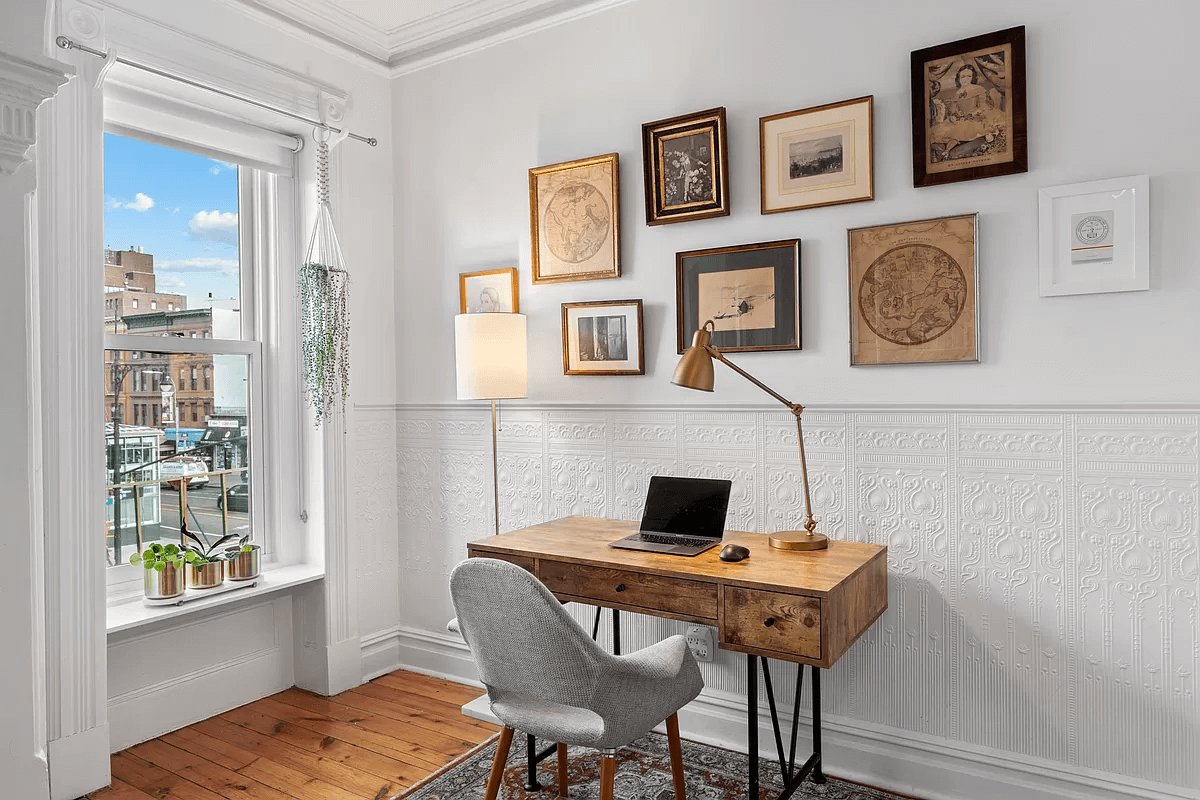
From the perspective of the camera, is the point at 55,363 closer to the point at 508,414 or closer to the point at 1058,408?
the point at 508,414

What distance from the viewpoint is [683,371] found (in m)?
2.34

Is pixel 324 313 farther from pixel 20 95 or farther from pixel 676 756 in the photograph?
pixel 676 756

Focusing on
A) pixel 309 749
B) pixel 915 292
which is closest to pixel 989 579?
pixel 915 292

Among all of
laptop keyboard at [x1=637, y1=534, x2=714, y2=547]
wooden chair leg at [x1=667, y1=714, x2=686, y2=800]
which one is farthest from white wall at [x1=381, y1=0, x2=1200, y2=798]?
wooden chair leg at [x1=667, y1=714, x2=686, y2=800]

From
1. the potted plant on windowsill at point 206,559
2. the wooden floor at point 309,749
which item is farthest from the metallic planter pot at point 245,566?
the wooden floor at point 309,749

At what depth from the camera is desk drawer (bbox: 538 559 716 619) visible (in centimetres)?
217

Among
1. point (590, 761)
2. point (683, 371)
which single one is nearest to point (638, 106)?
point (683, 371)

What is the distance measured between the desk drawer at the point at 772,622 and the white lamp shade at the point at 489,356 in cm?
129

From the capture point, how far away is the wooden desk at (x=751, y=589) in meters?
2.01

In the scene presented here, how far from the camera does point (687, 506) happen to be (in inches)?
102

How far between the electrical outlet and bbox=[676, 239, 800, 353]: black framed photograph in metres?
1.03

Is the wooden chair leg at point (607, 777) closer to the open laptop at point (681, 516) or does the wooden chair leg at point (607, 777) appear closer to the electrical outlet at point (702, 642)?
the open laptop at point (681, 516)

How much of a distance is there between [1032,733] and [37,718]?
3.03 meters

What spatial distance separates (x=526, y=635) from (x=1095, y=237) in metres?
1.91
